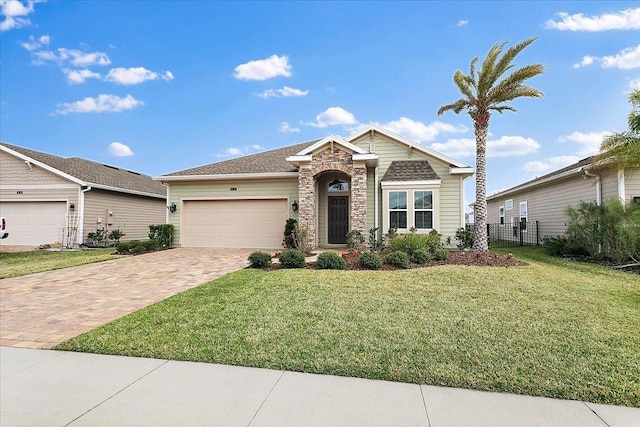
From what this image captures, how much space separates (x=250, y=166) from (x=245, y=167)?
0.24m

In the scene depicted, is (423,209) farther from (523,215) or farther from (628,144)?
(523,215)

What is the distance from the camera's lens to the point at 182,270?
9016 mm

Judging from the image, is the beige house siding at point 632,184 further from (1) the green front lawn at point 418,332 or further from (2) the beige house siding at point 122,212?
(2) the beige house siding at point 122,212

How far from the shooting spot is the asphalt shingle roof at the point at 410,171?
12.8m

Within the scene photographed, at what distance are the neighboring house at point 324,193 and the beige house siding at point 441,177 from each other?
4 centimetres

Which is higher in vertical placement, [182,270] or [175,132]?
[175,132]

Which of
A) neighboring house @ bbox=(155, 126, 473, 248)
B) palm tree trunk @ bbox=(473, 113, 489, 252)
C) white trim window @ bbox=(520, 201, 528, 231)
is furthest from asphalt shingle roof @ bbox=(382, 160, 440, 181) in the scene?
white trim window @ bbox=(520, 201, 528, 231)

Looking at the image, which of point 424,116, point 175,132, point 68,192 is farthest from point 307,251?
point 68,192

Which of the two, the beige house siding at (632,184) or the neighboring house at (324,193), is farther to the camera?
the neighboring house at (324,193)

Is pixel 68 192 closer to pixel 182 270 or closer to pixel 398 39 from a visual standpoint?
pixel 182 270

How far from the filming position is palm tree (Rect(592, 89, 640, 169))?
9.12 metres

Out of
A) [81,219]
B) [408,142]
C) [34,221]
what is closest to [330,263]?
[408,142]

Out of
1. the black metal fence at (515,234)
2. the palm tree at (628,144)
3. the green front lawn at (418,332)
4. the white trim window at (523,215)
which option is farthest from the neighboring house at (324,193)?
the white trim window at (523,215)

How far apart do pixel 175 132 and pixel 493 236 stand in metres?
22.3
